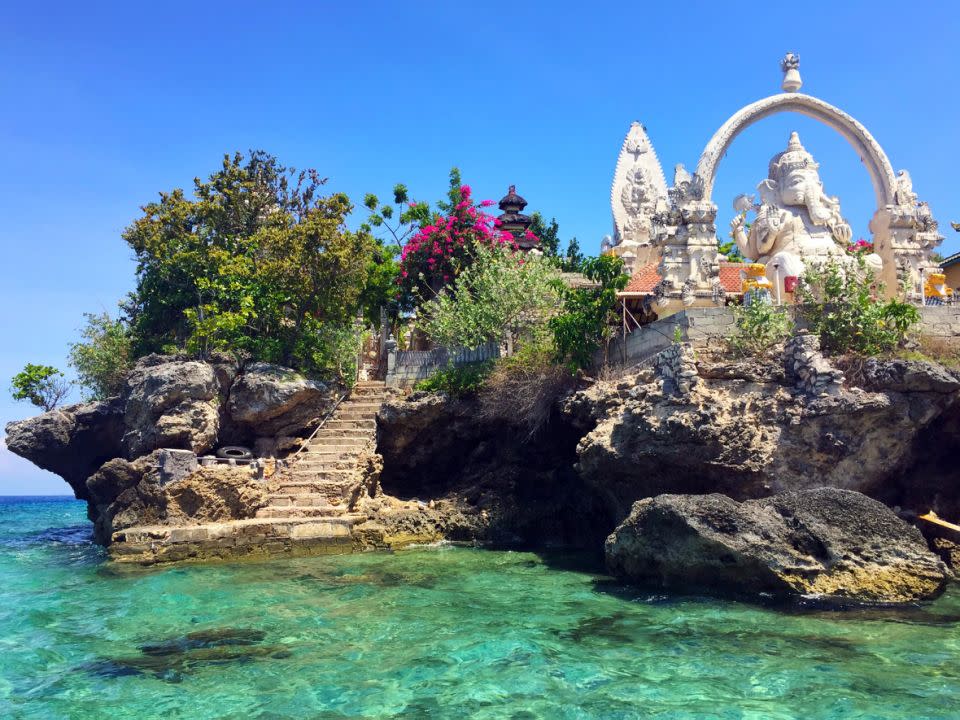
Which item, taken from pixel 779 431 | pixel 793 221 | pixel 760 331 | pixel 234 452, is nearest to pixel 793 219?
pixel 793 221

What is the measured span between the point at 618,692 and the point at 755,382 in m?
6.98

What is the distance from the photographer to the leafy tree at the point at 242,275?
20.3m

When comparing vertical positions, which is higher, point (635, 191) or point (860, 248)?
point (635, 191)

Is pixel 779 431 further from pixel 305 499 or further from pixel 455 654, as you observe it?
pixel 305 499

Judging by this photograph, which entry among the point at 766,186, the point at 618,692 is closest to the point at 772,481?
the point at 618,692

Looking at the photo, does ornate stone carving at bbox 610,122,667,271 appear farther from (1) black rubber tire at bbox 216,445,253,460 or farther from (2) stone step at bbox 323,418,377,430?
(1) black rubber tire at bbox 216,445,253,460

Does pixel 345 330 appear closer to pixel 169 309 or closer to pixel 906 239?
pixel 169 309

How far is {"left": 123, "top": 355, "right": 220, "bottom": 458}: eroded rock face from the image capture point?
18.0m

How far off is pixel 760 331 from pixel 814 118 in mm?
5745

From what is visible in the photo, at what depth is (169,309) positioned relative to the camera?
22344mm

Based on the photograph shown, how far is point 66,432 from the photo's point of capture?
73.7 ft

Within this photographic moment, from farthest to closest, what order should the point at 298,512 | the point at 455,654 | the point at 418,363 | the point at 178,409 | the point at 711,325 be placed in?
1. the point at 418,363
2. the point at 178,409
3. the point at 298,512
4. the point at 711,325
5. the point at 455,654

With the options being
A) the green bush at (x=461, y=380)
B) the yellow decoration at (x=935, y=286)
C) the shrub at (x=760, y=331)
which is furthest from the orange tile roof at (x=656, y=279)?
the shrub at (x=760, y=331)

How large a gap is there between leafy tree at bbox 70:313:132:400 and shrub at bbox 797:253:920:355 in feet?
60.1
